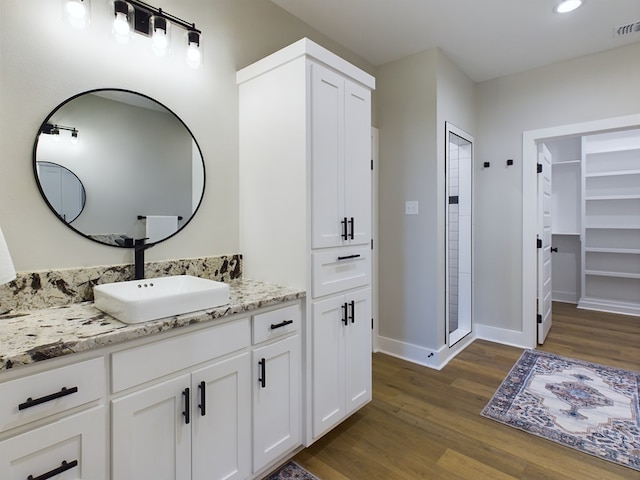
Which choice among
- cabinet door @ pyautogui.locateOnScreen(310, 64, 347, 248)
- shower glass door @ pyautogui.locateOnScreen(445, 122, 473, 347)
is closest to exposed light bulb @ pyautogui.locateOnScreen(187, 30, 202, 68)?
cabinet door @ pyautogui.locateOnScreen(310, 64, 347, 248)

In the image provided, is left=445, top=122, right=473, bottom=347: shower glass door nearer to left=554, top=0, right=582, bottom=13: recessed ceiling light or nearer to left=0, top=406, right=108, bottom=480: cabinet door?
left=554, top=0, right=582, bottom=13: recessed ceiling light

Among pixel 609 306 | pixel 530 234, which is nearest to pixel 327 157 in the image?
pixel 530 234

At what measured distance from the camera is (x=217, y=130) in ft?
6.41

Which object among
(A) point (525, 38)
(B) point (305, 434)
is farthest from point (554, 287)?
(B) point (305, 434)

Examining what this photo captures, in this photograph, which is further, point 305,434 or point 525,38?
point 525,38

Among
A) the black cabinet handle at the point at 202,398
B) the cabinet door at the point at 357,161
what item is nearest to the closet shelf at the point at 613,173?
the cabinet door at the point at 357,161

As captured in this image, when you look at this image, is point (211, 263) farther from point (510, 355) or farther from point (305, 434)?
point (510, 355)

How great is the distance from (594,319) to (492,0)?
13.2 ft

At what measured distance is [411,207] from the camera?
300 cm

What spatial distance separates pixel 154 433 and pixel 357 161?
64.9 inches

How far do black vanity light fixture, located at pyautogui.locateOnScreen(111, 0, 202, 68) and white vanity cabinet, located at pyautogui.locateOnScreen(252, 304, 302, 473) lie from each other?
1.41m

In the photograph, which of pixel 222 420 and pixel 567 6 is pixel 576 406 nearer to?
pixel 222 420

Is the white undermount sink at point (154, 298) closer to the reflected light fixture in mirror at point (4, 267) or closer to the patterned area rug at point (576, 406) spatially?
the reflected light fixture in mirror at point (4, 267)

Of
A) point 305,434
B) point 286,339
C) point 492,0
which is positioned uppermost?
point 492,0
